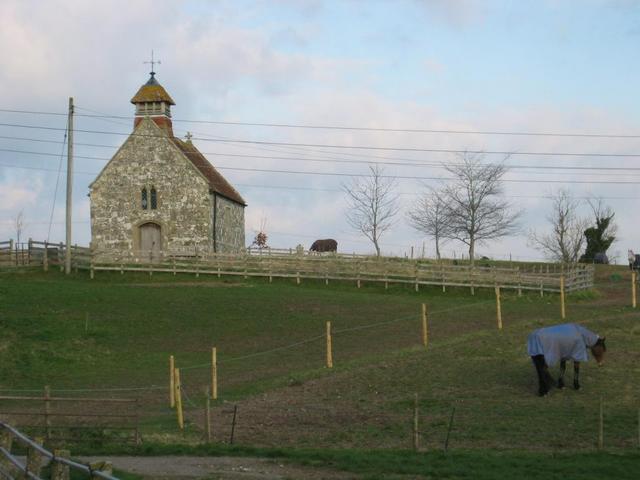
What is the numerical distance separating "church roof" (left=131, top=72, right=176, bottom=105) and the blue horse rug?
4401 centimetres

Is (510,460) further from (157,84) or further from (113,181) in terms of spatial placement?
(157,84)

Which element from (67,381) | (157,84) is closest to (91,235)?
(157,84)

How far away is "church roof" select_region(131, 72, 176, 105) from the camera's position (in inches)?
2574

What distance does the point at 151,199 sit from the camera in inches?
2421

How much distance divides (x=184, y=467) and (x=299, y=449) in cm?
269

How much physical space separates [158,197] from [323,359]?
95.7 ft

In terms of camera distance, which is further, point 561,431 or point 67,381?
point 67,381

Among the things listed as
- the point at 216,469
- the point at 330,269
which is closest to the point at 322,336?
the point at 330,269

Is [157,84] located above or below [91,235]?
→ above

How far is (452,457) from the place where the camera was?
18.1 m

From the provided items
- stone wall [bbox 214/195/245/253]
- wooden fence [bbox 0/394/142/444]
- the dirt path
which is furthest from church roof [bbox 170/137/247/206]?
the dirt path

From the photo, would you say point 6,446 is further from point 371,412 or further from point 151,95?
point 151,95

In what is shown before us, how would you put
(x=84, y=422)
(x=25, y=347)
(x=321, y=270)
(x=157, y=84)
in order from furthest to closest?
(x=157, y=84) < (x=321, y=270) < (x=25, y=347) < (x=84, y=422)

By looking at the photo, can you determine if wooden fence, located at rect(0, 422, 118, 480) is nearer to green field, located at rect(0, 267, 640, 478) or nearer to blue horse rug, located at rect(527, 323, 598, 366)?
green field, located at rect(0, 267, 640, 478)
